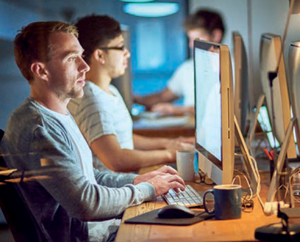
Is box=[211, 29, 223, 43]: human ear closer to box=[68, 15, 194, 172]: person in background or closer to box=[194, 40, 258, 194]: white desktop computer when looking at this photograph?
box=[68, 15, 194, 172]: person in background

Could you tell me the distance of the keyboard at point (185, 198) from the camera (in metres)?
1.77

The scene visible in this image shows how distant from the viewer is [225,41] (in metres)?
6.52

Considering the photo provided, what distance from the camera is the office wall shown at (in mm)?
3647

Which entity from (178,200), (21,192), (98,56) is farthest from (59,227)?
(98,56)

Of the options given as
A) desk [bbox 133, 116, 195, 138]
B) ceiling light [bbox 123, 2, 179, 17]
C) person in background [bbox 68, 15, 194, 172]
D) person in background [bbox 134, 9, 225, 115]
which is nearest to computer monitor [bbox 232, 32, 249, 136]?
person in background [bbox 68, 15, 194, 172]

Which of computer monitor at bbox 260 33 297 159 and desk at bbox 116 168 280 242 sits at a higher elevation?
computer monitor at bbox 260 33 297 159

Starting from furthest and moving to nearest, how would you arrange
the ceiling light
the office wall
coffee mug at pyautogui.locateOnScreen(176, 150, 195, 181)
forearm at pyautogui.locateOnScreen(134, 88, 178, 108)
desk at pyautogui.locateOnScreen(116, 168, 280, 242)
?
the ceiling light < forearm at pyautogui.locateOnScreen(134, 88, 178, 108) < the office wall < coffee mug at pyautogui.locateOnScreen(176, 150, 195, 181) < desk at pyautogui.locateOnScreen(116, 168, 280, 242)

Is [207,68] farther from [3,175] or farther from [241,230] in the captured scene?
[3,175]

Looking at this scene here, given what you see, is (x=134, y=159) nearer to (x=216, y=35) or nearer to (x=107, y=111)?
(x=107, y=111)

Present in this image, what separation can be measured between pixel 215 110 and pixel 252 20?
3.67 meters

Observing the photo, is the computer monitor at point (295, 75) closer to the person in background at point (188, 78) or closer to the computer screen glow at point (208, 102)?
the computer screen glow at point (208, 102)

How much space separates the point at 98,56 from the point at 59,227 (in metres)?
1.05

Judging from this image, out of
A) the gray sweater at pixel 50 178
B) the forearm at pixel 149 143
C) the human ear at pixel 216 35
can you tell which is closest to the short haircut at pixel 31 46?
the gray sweater at pixel 50 178

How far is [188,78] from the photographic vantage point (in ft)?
18.2
